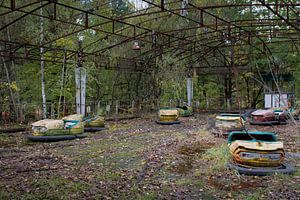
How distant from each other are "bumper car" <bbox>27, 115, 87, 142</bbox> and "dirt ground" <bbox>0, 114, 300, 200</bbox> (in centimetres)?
38

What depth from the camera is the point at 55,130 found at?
7.61 m

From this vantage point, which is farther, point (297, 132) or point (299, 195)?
point (297, 132)

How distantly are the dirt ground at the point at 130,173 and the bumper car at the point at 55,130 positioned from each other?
378mm

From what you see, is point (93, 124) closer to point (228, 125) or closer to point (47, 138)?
point (47, 138)

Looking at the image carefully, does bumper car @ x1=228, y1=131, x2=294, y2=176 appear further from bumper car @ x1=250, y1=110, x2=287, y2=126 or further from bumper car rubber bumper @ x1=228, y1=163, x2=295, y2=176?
bumper car @ x1=250, y1=110, x2=287, y2=126

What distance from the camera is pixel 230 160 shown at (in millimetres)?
4828

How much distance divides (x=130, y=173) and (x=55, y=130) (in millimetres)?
3848

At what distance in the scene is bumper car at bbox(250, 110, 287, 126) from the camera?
35.0 ft

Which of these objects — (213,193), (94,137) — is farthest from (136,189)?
(94,137)

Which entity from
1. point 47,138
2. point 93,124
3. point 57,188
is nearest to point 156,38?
point 93,124

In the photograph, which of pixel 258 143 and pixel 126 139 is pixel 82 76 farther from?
pixel 258 143

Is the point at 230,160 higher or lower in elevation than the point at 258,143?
lower

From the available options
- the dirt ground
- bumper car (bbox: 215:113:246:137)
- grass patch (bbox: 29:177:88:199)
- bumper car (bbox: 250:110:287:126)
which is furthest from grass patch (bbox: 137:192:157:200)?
bumper car (bbox: 250:110:287:126)

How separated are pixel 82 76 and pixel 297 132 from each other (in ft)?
23.5
